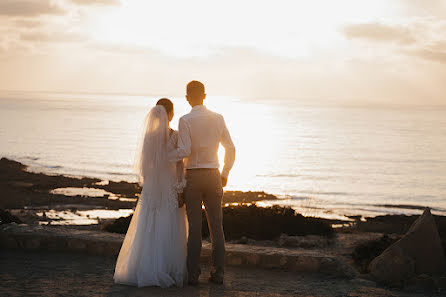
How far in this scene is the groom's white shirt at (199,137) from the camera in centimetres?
678

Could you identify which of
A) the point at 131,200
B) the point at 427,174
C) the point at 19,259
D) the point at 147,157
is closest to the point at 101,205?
the point at 131,200

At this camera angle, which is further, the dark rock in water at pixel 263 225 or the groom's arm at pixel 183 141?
the dark rock in water at pixel 263 225

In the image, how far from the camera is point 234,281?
24.9ft

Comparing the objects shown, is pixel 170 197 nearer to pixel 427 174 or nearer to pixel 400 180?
pixel 400 180

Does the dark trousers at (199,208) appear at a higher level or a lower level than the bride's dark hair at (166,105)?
lower

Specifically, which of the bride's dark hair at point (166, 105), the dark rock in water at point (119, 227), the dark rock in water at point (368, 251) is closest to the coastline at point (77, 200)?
the dark rock in water at point (119, 227)

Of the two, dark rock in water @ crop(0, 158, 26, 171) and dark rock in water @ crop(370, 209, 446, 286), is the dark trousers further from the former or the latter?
dark rock in water @ crop(0, 158, 26, 171)

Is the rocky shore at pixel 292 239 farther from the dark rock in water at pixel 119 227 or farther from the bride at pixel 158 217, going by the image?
the bride at pixel 158 217

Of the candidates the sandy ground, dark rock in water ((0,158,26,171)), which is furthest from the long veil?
dark rock in water ((0,158,26,171))

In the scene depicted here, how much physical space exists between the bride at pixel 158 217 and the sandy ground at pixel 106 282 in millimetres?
258

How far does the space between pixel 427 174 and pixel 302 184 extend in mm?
12140

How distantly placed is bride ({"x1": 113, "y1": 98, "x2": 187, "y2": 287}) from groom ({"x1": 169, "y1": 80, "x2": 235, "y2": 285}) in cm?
17

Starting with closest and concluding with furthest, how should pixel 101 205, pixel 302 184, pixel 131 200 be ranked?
pixel 101 205 → pixel 131 200 → pixel 302 184

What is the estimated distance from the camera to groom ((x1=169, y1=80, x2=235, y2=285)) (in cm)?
684
